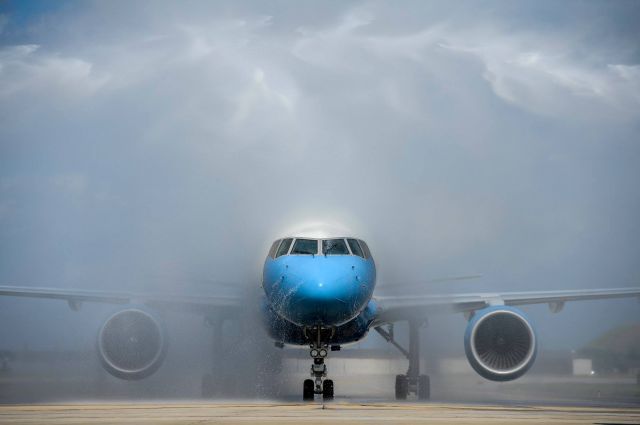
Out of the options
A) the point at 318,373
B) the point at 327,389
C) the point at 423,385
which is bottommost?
the point at 327,389

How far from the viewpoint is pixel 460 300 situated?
20.8 m

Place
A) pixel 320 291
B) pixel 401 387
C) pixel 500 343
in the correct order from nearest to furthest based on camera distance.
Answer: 1. pixel 320 291
2. pixel 500 343
3. pixel 401 387

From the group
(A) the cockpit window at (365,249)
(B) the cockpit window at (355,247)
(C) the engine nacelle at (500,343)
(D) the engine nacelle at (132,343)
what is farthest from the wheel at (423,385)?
(D) the engine nacelle at (132,343)

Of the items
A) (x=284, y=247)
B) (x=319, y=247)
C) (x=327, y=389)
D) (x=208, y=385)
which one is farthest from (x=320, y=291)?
(x=208, y=385)

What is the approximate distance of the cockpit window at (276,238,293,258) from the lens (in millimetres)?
Answer: 17062

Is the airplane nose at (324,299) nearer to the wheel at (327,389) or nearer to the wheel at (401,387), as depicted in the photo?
the wheel at (327,389)

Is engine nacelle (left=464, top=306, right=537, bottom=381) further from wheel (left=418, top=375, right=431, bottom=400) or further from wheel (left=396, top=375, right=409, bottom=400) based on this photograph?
wheel (left=418, top=375, right=431, bottom=400)

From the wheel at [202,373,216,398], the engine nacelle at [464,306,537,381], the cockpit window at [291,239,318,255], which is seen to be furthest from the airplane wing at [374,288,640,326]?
the wheel at [202,373,216,398]

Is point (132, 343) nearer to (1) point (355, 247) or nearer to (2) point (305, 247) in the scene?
(2) point (305, 247)

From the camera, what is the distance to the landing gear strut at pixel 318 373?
1673cm

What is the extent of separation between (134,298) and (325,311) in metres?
6.96

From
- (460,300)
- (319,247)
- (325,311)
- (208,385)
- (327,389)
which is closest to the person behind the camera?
(325,311)

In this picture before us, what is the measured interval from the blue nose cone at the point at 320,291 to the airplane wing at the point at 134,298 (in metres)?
5.09

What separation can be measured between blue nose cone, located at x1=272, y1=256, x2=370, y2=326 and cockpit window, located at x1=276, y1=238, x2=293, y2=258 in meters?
0.60
